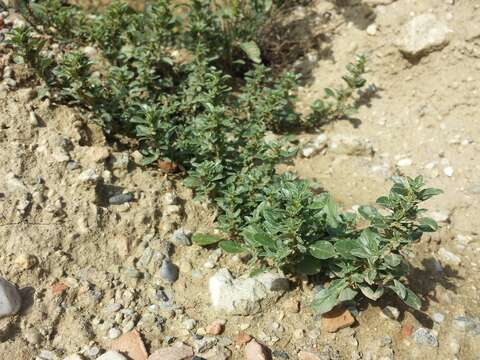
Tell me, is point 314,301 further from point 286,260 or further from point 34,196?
point 34,196

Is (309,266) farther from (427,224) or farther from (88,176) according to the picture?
(88,176)

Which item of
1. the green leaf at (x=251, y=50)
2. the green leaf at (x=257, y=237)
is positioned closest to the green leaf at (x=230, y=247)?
the green leaf at (x=257, y=237)

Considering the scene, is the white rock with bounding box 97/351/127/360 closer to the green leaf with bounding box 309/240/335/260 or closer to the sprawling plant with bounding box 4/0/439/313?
the sprawling plant with bounding box 4/0/439/313


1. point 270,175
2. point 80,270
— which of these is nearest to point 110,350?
point 80,270

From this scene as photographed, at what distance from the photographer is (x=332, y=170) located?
13.8 ft

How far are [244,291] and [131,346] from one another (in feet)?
2.38

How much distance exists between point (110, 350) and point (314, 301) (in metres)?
1.18

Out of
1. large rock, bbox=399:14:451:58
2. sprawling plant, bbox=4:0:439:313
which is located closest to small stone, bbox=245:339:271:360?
sprawling plant, bbox=4:0:439:313

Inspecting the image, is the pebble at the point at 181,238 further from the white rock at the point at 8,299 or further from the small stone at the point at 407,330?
the small stone at the point at 407,330

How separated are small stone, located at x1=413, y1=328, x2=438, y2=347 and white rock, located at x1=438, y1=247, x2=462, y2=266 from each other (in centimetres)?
67

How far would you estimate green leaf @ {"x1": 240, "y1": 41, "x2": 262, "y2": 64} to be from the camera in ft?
15.2

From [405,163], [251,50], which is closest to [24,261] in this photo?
[251,50]

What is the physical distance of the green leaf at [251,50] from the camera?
463 cm

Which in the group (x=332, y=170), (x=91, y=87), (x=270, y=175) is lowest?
(x=332, y=170)
